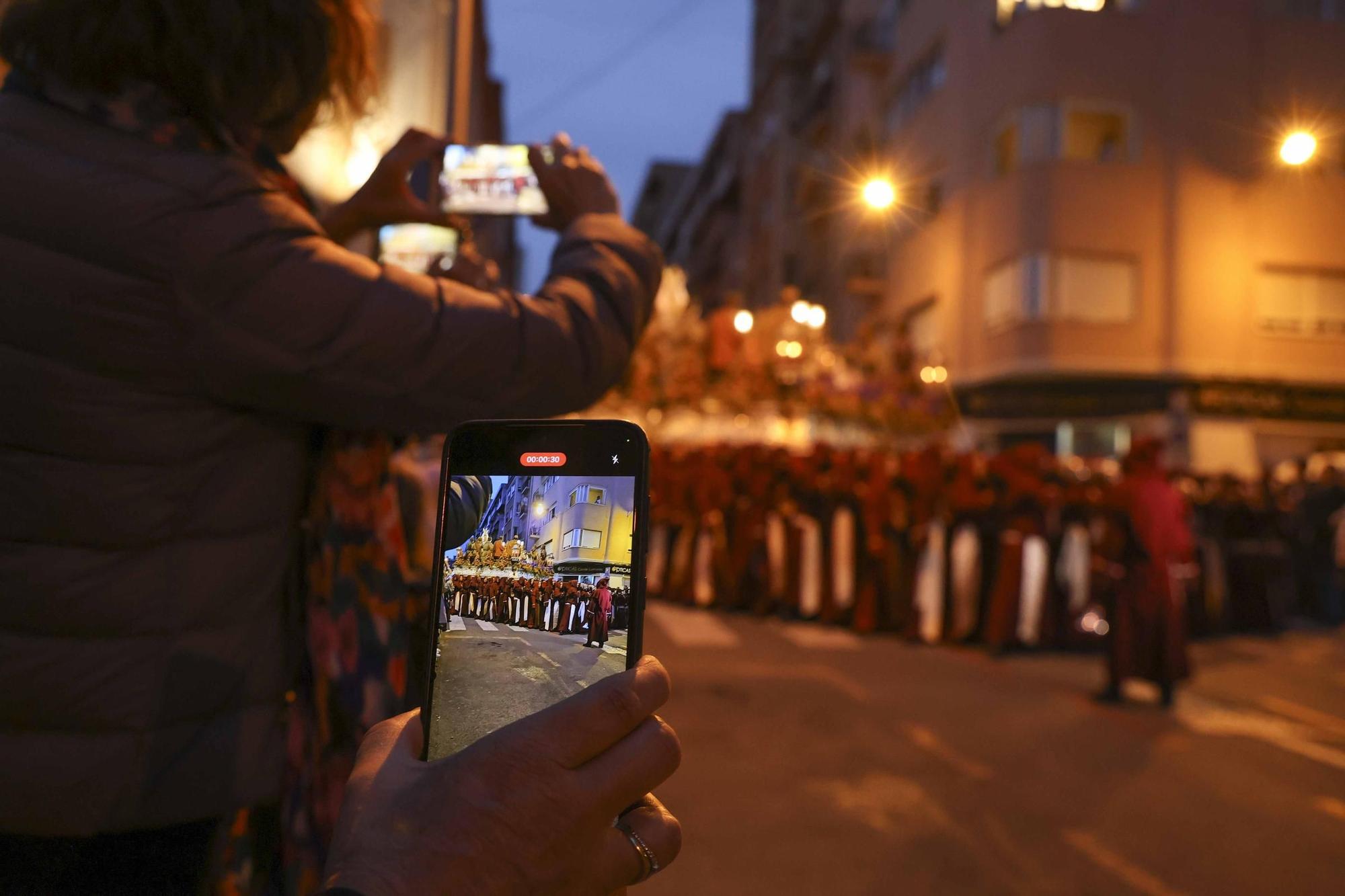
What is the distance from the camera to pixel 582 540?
2.61 ft

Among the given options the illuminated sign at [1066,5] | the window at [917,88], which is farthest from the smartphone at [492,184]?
the window at [917,88]

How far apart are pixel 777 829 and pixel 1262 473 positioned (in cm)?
1106

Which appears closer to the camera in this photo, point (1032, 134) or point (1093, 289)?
point (1093, 289)

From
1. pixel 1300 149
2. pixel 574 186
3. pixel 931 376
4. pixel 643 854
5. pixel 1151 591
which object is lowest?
pixel 1151 591

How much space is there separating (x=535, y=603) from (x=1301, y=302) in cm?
1552

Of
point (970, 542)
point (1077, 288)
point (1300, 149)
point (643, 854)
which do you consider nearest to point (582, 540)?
point (643, 854)

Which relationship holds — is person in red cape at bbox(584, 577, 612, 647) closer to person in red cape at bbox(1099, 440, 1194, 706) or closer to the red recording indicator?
the red recording indicator

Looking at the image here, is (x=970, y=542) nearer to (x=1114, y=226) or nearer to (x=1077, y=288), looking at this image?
(x=1077, y=288)

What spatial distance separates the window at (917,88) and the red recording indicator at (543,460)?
21.7 metres

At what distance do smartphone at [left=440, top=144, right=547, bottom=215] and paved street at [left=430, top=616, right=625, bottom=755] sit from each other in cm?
87

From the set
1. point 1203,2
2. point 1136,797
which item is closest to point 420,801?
point 1136,797

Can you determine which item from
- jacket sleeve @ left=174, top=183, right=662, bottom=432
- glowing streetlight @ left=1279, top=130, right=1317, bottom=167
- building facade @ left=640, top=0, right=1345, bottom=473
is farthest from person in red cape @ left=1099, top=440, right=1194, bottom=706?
jacket sleeve @ left=174, top=183, right=662, bottom=432

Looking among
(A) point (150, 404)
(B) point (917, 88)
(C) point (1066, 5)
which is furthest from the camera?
(B) point (917, 88)

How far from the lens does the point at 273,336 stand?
3.47 feet
